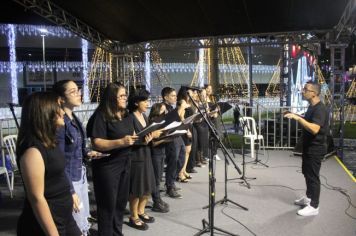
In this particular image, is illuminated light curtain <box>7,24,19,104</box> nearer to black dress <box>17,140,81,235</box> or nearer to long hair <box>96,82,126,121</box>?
long hair <box>96,82,126,121</box>

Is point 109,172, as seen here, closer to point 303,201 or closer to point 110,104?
point 110,104

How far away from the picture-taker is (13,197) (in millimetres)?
5230

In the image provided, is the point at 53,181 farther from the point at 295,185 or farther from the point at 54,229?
the point at 295,185

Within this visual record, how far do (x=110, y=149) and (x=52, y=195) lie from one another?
1.08m

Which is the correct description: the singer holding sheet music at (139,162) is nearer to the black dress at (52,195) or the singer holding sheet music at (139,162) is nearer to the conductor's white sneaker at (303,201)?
the black dress at (52,195)

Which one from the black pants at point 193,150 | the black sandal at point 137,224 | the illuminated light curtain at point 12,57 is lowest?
the black sandal at point 137,224

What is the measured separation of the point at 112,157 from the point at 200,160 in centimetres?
435

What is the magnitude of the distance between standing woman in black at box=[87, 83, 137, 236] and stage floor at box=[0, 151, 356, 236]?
2.90ft

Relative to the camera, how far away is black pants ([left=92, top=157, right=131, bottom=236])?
3.04 meters

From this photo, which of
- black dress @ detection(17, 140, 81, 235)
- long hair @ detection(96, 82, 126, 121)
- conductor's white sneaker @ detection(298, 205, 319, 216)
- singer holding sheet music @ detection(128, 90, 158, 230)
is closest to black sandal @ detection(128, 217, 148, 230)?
singer holding sheet music @ detection(128, 90, 158, 230)

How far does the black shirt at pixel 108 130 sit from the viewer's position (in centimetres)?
301

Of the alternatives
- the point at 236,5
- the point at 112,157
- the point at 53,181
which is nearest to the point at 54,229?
the point at 53,181

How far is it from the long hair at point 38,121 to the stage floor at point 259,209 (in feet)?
7.53

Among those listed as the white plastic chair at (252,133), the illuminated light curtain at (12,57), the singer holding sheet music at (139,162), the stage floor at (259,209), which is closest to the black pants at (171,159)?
the stage floor at (259,209)
